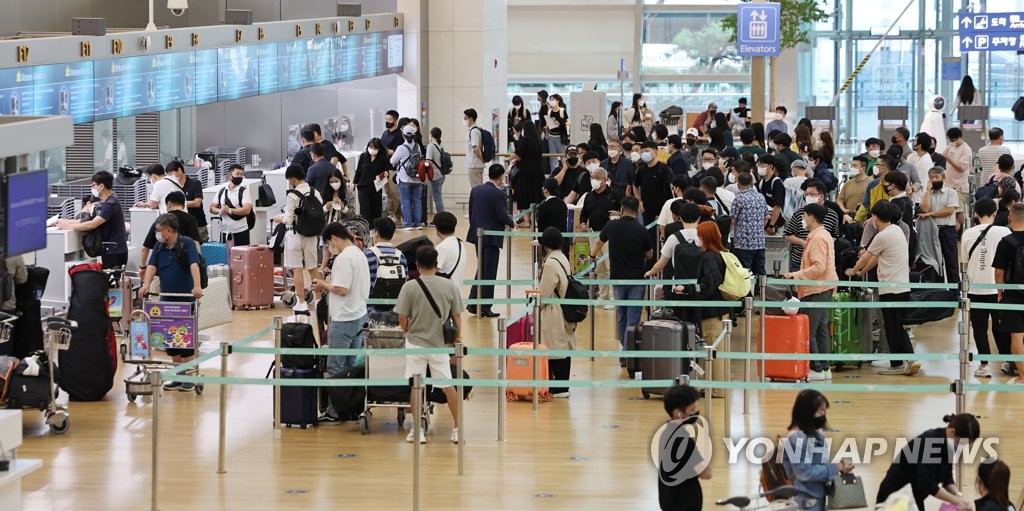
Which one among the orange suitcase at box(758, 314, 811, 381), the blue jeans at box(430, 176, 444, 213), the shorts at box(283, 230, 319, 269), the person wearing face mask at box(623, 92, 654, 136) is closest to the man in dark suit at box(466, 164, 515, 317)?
the shorts at box(283, 230, 319, 269)

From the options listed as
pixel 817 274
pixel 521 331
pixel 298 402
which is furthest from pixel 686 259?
pixel 298 402

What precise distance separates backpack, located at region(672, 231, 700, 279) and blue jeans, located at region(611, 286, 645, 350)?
776 millimetres

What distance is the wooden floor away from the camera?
28.6ft

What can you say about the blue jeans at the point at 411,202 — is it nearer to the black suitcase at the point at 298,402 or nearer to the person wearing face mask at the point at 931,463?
the black suitcase at the point at 298,402

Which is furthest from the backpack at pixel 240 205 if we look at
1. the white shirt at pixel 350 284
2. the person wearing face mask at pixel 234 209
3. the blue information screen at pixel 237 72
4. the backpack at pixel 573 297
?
the white shirt at pixel 350 284

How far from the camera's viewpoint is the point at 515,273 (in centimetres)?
1761

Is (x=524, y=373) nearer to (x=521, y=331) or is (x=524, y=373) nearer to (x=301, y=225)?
(x=521, y=331)

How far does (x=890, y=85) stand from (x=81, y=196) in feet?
83.5

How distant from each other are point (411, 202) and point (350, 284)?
10.6 metres

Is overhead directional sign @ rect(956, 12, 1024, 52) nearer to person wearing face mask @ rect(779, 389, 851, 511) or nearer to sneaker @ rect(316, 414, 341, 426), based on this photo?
sneaker @ rect(316, 414, 341, 426)

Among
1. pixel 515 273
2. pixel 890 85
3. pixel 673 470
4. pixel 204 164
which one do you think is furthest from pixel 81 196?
pixel 890 85

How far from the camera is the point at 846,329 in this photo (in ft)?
41.1

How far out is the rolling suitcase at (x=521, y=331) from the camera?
12.1 m

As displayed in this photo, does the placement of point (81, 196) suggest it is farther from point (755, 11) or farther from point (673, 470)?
point (755, 11)
